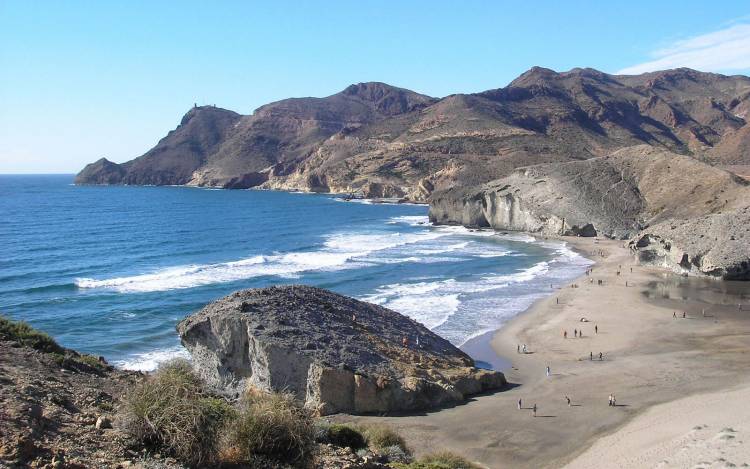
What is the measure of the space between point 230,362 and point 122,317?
663 inches

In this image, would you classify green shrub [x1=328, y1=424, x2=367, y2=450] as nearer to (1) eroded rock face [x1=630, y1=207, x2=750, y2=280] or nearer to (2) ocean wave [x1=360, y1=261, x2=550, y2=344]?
(2) ocean wave [x1=360, y1=261, x2=550, y2=344]

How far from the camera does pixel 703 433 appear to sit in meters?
18.5

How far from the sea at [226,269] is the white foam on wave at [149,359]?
56mm

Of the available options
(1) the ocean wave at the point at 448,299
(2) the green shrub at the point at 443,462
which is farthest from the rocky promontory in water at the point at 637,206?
(2) the green shrub at the point at 443,462

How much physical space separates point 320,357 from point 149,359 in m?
11.6

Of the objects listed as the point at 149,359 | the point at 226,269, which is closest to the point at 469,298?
the point at 226,269

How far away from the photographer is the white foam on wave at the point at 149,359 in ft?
89.9

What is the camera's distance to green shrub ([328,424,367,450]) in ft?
47.1

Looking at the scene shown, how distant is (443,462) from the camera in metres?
15.2

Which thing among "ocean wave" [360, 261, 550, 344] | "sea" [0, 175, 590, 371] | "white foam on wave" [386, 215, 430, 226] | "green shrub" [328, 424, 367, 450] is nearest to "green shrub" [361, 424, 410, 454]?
"green shrub" [328, 424, 367, 450]

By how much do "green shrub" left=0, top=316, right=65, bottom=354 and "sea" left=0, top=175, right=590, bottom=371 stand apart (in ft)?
29.0

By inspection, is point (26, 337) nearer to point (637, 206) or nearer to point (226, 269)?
point (226, 269)

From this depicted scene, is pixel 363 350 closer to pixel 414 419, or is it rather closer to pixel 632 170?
pixel 414 419

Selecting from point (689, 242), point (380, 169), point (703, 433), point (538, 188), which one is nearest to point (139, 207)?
point (380, 169)
